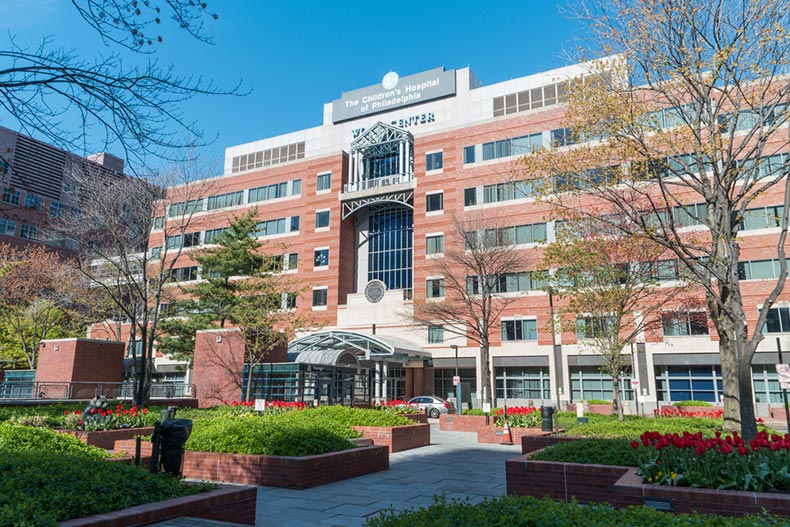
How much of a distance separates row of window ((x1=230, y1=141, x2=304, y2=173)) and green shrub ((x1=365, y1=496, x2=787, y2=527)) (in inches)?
2128

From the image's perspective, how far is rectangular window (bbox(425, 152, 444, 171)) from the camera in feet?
154

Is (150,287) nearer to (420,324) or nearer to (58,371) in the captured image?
(58,371)

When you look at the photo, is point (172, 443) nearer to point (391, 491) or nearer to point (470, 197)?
point (391, 491)

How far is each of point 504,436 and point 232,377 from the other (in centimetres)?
1437

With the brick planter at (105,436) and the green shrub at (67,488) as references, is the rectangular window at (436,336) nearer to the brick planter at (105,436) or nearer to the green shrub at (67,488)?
the brick planter at (105,436)

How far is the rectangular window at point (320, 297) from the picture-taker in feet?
160

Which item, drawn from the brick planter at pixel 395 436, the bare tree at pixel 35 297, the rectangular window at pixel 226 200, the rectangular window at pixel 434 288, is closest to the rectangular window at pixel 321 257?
the rectangular window at pixel 434 288

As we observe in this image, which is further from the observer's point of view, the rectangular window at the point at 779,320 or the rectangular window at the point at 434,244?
the rectangular window at the point at 434,244

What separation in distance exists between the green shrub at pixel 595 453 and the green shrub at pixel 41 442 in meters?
8.10

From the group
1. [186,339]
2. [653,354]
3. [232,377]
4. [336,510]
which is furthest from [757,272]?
[186,339]

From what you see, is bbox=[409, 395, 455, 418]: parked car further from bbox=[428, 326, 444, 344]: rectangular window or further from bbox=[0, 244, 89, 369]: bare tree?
bbox=[0, 244, 89, 369]: bare tree

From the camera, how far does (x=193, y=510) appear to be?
21.8 ft

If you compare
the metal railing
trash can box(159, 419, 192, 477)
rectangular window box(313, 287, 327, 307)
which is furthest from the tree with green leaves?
trash can box(159, 419, 192, 477)

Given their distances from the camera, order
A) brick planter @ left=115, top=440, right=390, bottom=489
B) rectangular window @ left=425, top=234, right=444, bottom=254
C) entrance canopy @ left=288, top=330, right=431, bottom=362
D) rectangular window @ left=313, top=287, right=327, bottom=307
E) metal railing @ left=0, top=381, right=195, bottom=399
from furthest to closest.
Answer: rectangular window @ left=313, top=287, right=327, bottom=307 → rectangular window @ left=425, top=234, right=444, bottom=254 → entrance canopy @ left=288, top=330, right=431, bottom=362 → metal railing @ left=0, top=381, right=195, bottom=399 → brick planter @ left=115, top=440, right=390, bottom=489
